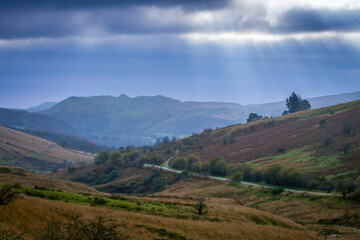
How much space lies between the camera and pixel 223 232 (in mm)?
32844

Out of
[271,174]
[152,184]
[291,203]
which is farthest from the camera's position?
[152,184]

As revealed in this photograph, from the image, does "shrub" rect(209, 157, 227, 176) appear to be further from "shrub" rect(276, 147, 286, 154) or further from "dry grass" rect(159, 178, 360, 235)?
"shrub" rect(276, 147, 286, 154)

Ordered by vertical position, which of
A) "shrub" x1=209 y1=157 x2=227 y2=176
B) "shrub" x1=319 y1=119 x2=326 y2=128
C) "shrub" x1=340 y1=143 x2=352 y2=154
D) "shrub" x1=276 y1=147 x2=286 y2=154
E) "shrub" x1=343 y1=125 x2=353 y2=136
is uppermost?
"shrub" x1=319 y1=119 x2=326 y2=128

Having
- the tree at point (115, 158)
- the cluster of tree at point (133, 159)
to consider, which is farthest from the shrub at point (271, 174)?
the tree at point (115, 158)

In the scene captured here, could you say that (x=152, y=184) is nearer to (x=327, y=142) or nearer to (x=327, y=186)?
(x=327, y=142)

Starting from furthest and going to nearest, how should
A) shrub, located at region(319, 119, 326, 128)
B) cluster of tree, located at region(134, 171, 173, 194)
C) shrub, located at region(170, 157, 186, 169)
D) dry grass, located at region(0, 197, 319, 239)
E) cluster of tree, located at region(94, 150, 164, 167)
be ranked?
cluster of tree, located at region(94, 150, 164, 167) → shrub, located at region(319, 119, 326, 128) → shrub, located at region(170, 157, 186, 169) → cluster of tree, located at region(134, 171, 173, 194) → dry grass, located at region(0, 197, 319, 239)

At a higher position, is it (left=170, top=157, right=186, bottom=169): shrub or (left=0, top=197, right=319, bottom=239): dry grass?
(left=0, top=197, right=319, bottom=239): dry grass

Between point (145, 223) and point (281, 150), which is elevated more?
point (145, 223)

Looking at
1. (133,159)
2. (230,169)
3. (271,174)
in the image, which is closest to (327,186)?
(271,174)

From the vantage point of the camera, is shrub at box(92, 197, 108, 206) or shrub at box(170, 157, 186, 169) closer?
shrub at box(92, 197, 108, 206)

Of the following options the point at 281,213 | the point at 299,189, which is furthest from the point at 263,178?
the point at 281,213

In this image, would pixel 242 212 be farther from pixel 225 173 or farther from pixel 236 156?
pixel 236 156

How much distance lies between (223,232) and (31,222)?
55.3 ft

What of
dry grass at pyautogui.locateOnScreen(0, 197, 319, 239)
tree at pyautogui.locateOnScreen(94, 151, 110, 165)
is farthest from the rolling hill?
dry grass at pyautogui.locateOnScreen(0, 197, 319, 239)
